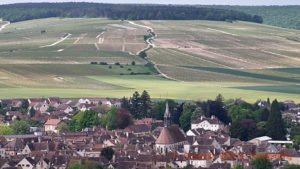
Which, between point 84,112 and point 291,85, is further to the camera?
point 291,85

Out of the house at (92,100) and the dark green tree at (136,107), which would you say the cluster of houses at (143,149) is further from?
the house at (92,100)

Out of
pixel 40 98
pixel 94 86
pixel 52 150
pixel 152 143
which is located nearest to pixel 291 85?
pixel 94 86

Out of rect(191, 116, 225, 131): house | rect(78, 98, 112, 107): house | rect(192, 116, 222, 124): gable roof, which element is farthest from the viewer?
rect(78, 98, 112, 107): house

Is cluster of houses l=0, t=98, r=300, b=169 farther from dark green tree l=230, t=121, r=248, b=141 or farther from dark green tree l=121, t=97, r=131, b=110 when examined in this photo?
dark green tree l=121, t=97, r=131, b=110

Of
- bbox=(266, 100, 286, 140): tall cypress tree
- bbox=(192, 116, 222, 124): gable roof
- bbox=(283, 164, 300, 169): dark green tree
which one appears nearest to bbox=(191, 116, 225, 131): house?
bbox=(192, 116, 222, 124): gable roof

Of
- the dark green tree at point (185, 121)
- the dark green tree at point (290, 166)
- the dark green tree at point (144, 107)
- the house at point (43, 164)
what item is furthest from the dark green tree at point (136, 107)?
the dark green tree at point (290, 166)

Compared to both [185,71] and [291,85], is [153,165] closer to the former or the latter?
[291,85]

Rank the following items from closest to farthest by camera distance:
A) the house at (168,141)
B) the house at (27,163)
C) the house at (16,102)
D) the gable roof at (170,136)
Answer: the house at (27,163) < the house at (168,141) < the gable roof at (170,136) < the house at (16,102)
